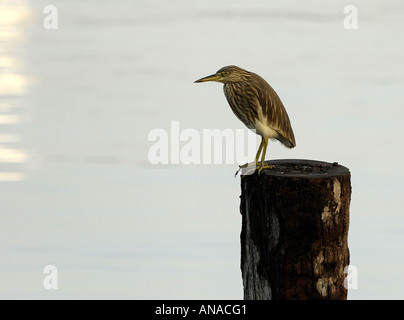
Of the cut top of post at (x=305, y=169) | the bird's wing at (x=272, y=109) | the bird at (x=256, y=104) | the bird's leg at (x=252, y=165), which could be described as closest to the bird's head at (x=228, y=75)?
the bird at (x=256, y=104)

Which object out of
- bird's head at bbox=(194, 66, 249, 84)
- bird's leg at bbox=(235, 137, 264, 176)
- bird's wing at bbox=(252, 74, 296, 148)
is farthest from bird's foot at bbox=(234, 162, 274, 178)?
bird's head at bbox=(194, 66, 249, 84)

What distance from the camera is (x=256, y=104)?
5883mm

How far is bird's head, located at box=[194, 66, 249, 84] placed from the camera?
601 centimetres

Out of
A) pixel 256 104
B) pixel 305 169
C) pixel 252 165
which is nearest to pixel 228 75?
pixel 256 104

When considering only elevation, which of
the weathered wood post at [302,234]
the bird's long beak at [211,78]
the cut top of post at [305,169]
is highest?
the bird's long beak at [211,78]

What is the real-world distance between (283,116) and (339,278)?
174 centimetres

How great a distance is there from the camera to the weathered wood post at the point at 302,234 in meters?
4.71

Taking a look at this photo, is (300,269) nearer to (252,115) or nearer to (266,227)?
(266,227)

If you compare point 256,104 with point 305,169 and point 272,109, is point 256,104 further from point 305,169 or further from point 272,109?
point 305,169

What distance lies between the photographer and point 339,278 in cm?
484

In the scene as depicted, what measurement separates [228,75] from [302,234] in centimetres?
197

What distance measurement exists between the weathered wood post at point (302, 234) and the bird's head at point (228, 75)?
54.6 inches

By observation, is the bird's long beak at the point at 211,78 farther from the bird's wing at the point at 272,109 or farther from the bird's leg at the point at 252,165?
the bird's leg at the point at 252,165
